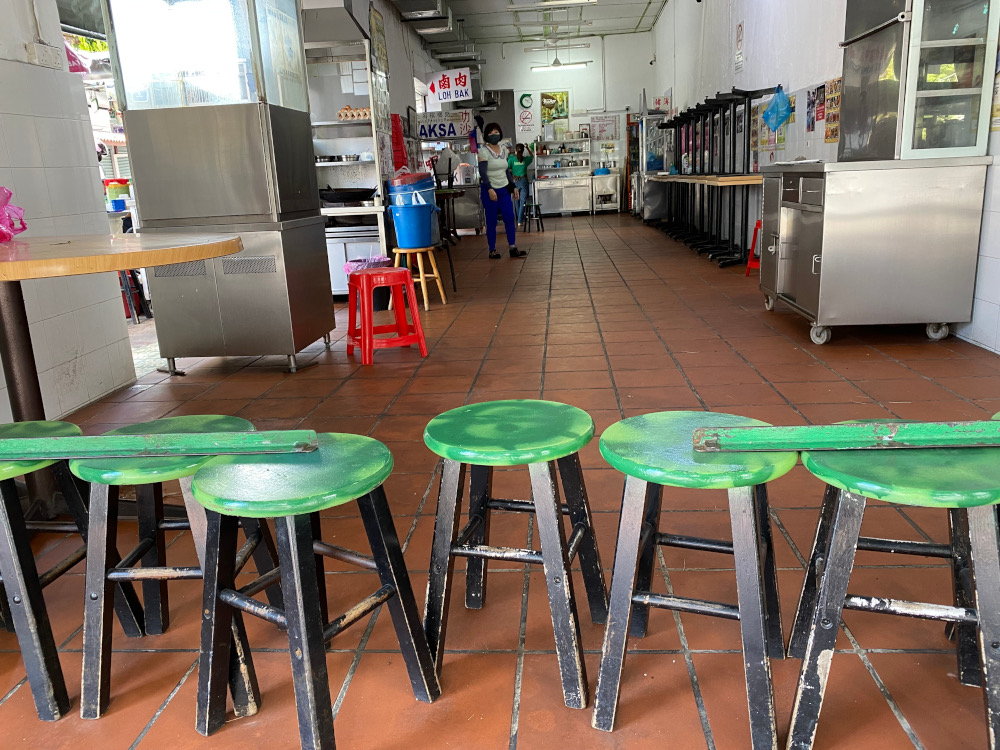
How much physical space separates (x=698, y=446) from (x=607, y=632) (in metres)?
0.43

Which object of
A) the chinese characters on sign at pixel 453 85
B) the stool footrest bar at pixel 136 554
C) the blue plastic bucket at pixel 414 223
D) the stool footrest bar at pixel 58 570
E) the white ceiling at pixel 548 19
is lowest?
the stool footrest bar at pixel 58 570

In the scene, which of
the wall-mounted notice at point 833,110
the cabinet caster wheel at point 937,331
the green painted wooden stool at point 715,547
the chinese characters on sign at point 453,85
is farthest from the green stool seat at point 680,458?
the chinese characters on sign at point 453,85

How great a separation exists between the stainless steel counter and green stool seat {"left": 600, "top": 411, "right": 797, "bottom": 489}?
9.71 feet

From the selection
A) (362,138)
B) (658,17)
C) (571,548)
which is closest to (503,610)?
(571,548)

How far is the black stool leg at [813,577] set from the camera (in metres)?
1.52

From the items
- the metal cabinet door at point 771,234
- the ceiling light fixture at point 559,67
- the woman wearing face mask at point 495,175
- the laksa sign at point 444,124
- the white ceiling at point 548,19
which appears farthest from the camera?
the ceiling light fixture at point 559,67

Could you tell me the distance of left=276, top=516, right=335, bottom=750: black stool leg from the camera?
51.7 inches

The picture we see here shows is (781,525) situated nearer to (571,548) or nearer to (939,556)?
(939,556)

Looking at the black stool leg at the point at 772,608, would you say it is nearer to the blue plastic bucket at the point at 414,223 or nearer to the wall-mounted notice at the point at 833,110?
the blue plastic bucket at the point at 414,223

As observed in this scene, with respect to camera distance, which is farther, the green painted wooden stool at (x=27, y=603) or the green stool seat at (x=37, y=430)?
the green stool seat at (x=37, y=430)

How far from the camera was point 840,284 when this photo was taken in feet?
13.6

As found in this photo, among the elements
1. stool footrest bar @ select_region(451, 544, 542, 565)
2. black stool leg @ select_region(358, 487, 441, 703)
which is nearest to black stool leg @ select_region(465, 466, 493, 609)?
stool footrest bar @ select_region(451, 544, 542, 565)

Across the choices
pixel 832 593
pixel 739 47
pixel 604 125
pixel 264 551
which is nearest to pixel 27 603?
pixel 264 551

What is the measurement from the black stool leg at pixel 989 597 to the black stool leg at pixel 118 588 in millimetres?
1838
